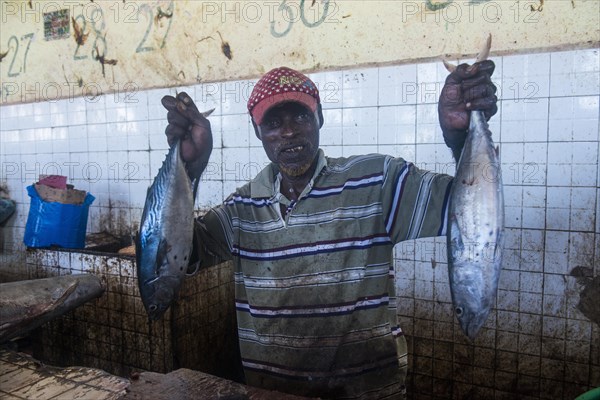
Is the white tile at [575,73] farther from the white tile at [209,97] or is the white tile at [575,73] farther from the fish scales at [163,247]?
the white tile at [209,97]

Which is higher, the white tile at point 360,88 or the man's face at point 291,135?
the white tile at point 360,88

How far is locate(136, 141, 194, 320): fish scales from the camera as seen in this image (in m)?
1.70

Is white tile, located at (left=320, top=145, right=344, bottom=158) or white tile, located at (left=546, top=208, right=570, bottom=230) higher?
white tile, located at (left=320, top=145, right=344, bottom=158)

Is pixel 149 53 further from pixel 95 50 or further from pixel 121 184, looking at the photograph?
pixel 121 184

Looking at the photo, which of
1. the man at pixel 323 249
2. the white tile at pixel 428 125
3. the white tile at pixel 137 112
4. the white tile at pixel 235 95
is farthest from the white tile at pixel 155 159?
the man at pixel 323 249

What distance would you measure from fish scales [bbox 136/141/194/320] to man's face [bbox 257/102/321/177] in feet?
1.30

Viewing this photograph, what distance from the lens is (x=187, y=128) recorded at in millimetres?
1798

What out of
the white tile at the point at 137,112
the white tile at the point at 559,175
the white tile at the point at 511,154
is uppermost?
the white tile at the point at 137,112

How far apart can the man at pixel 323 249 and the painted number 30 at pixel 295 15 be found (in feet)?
6.73

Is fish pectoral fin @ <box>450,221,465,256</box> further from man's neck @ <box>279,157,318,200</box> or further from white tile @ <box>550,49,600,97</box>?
white tile @ <box>550,49,600,97</box>


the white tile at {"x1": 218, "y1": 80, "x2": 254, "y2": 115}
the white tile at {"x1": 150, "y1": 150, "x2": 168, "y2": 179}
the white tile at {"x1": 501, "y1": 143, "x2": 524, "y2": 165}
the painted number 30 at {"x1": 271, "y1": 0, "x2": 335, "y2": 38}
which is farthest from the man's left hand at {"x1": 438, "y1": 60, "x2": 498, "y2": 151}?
the white tile at {"x1": 150, "y1": 150, "x2": 168, "y2": 179}

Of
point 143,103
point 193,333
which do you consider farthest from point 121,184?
point 193,333

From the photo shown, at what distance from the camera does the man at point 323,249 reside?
→ 1838 mm

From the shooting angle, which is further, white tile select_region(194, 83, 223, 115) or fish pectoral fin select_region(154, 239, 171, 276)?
white tile select_region(194, 83, 223, 115)
